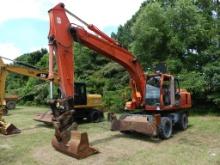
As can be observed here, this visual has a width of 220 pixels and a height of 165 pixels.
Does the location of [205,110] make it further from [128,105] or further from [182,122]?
[128,105]

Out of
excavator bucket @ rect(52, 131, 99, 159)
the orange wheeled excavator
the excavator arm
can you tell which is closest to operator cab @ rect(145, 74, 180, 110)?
the orange wheeled excavator

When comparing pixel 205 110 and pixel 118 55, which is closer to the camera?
pixel 118 55

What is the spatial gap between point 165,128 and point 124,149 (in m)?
2.36

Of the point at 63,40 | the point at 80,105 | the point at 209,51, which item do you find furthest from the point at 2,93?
the point at 209,51

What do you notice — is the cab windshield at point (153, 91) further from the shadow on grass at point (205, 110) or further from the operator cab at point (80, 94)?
the shadow on grass at point (205, 110)

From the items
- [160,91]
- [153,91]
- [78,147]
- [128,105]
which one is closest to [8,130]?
[128,105]

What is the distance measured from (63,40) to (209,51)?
1244 centimetres

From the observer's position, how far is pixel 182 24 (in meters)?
22.6

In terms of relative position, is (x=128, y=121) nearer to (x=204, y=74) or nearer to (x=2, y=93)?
(x=2, y=93)

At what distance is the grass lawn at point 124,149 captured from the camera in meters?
8.72

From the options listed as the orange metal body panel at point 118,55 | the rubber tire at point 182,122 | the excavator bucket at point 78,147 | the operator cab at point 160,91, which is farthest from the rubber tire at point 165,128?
the excavator bucket at point 78,147

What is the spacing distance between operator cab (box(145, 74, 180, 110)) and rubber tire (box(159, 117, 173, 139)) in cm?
56

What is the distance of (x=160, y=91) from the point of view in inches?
481

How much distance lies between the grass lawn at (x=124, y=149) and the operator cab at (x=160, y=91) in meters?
1.23
